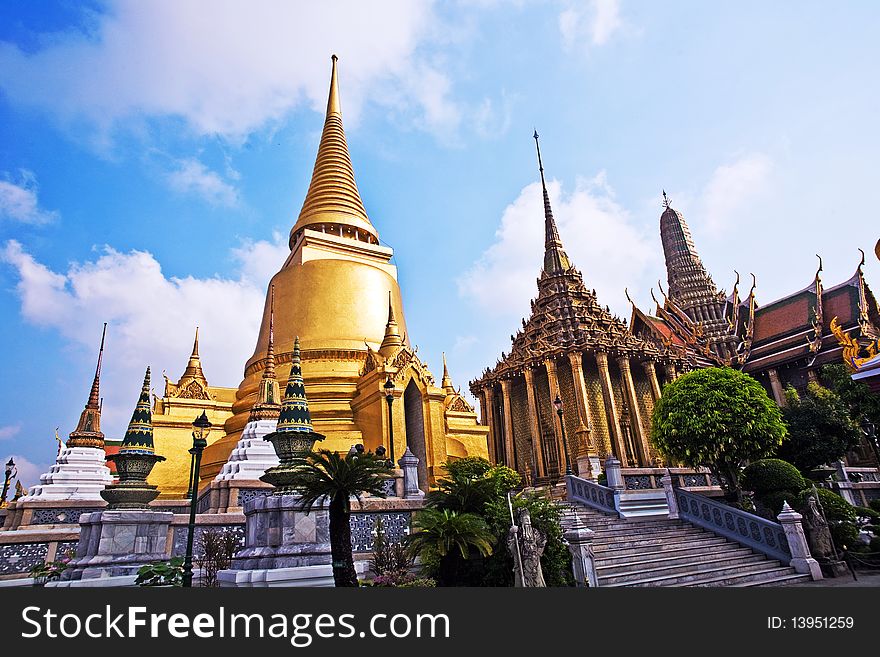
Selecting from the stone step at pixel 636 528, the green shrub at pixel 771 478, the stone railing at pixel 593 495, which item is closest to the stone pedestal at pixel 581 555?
the stone step at pixel 636 528

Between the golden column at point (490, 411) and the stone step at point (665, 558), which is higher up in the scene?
the golden column at point (490, 411)

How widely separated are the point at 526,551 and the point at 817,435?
47.2 ft

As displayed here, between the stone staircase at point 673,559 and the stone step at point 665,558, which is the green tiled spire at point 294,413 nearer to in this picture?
the stone staircase at point 673,559

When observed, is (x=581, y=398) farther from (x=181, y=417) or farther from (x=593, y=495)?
(x=181, y=417)

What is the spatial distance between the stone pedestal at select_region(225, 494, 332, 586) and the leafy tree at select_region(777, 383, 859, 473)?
51.7 feet

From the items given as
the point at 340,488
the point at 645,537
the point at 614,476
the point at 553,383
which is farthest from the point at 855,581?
the point at 553,383

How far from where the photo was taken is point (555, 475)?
25859 millimetres

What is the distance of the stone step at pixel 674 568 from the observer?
921 centimetres

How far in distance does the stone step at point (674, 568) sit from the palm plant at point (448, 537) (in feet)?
8.21

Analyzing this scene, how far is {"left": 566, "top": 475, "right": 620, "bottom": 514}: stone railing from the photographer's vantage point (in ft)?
45.2

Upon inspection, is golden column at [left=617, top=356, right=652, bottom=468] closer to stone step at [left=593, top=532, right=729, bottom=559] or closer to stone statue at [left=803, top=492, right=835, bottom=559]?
stone step at [left=593, top=532, right=729, bottom=559]

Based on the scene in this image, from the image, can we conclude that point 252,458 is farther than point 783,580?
Yes

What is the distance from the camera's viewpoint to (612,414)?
82.1 ft
